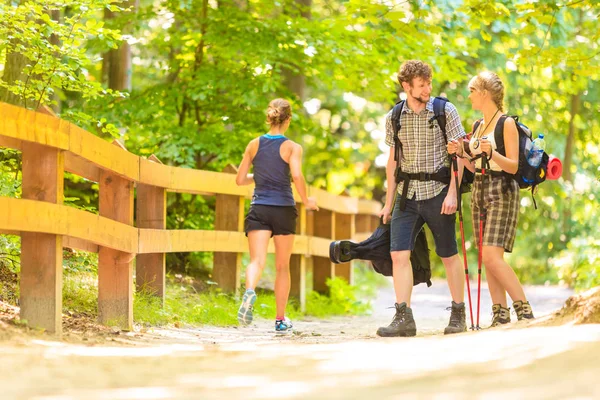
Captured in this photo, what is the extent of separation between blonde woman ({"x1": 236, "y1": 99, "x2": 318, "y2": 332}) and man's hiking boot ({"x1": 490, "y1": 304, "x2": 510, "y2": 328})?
5.39 ft

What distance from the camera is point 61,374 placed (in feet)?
13.6

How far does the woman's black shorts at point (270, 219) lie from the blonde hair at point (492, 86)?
1.76 m

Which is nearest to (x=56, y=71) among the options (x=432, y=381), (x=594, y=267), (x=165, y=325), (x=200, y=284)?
(x=165, y=325)

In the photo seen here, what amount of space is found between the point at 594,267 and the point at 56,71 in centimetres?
818

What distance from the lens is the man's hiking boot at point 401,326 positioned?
6.47 metres

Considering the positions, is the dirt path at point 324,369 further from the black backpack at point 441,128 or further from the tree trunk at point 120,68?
the tree trunk at point 120,68

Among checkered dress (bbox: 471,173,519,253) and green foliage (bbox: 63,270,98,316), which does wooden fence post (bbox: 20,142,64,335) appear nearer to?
green foliage (bbox: 63,270,98,316)

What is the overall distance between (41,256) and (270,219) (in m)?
2.28

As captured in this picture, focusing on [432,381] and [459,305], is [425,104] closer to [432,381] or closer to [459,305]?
[459,305]

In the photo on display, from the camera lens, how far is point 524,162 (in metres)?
6.66

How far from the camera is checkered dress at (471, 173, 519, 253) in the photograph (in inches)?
264

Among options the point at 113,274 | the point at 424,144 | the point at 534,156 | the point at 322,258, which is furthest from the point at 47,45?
the point at 322,258

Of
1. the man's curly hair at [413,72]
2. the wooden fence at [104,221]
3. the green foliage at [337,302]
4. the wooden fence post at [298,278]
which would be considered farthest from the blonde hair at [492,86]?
the green foliage at [337,302]

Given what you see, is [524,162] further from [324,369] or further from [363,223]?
[363,223]
